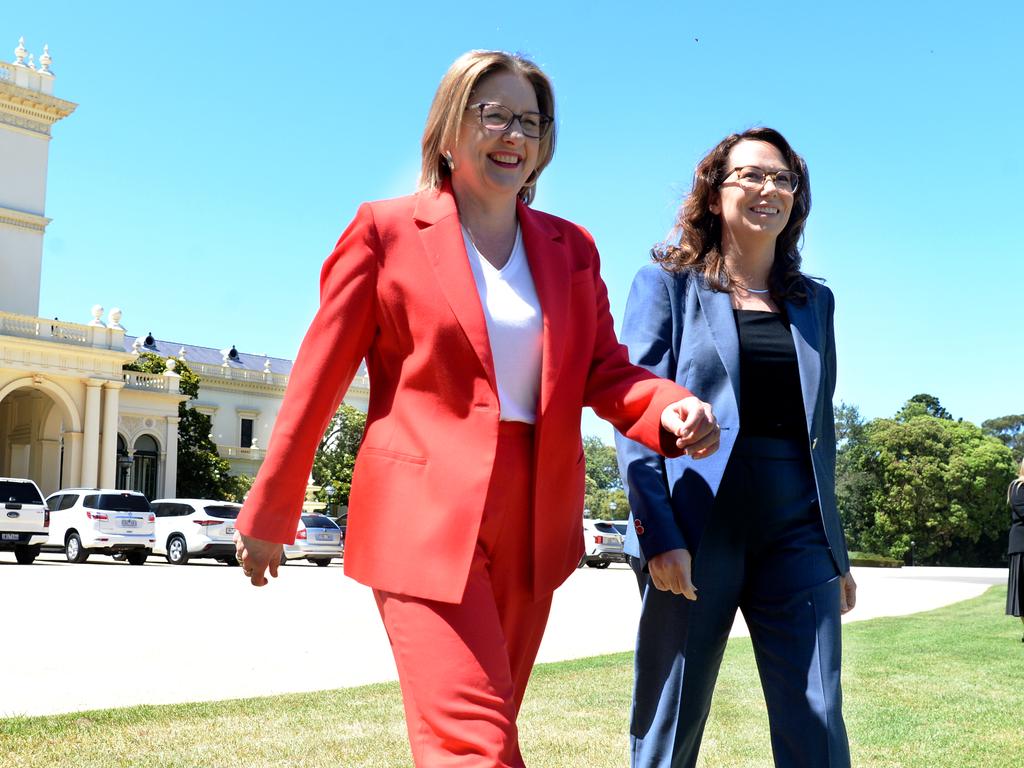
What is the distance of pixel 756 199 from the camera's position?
3559 mm

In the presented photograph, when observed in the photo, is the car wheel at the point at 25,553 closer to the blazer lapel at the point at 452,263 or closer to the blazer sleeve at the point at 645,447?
the blazer sleeve at the point at 645,447

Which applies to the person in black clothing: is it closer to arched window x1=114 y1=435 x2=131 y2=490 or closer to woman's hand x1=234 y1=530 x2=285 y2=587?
woman's hand x1=234 y1=530 x2=285 y2=587

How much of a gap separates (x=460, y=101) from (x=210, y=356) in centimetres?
8283

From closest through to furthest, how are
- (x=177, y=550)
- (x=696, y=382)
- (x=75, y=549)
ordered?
(x=696, y=382) → (x=75, y=549) → (x=177, y=550)

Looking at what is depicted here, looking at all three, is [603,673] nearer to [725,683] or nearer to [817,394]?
[725,683]

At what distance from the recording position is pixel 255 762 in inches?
197

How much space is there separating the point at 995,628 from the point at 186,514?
20448 millimetres

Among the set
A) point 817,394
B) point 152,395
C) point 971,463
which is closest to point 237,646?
point 817,394

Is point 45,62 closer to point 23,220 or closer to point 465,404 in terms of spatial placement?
point 23,220

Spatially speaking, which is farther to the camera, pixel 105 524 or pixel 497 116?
pixel 105 524

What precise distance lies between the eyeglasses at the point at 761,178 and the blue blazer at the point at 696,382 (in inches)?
12.6

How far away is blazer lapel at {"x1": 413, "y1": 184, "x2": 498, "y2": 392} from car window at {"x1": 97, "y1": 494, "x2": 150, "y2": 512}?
2547 centimetres

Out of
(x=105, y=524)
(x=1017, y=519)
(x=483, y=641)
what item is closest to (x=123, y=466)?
(x=105, y=524)

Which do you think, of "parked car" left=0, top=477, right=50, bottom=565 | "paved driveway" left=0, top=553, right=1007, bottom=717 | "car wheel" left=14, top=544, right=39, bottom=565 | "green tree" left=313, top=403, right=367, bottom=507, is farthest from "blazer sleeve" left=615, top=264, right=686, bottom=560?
"green tree" left=313, top=403, right=367, bottom=507
